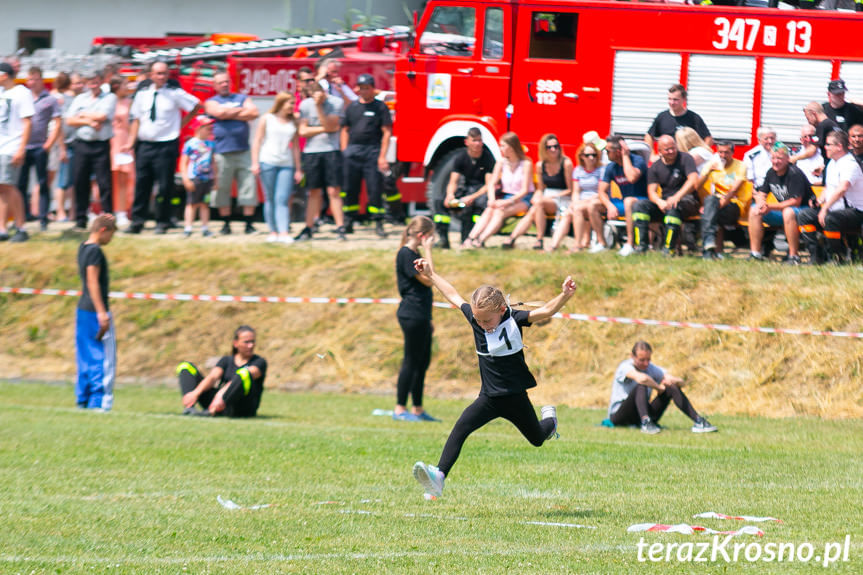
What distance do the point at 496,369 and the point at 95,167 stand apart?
12.4 m

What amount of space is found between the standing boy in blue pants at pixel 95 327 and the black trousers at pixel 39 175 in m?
6.73

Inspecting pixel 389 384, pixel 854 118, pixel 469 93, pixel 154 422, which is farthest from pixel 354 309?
pixel 854 118

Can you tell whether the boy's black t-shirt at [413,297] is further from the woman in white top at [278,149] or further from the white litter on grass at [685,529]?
the woman in white top at [278,149]

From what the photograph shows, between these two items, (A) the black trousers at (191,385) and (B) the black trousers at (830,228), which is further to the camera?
(B) the black trousers at (830,228)

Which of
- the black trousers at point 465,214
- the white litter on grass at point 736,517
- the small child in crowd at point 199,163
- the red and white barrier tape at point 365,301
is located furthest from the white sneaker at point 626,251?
the white litter on grass at point 736,517

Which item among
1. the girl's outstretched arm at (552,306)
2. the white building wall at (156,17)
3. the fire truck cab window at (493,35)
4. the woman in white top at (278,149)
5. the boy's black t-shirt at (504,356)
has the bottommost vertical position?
the boy's black t-shirt at (504,356)

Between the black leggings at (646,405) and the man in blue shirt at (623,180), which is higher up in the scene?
the man in blue shirt at (623,180)

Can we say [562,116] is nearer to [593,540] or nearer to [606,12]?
[606,12]

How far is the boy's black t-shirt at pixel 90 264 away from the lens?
12.8 metres

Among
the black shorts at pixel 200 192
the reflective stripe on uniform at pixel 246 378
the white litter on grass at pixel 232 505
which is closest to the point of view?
the white litter on grass at pixel 232 505

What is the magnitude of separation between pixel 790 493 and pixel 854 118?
8.70 m

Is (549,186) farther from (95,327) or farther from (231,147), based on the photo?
(95,327)

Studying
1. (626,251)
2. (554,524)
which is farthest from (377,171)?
(554,524)

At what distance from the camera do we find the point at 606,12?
17.9 m
